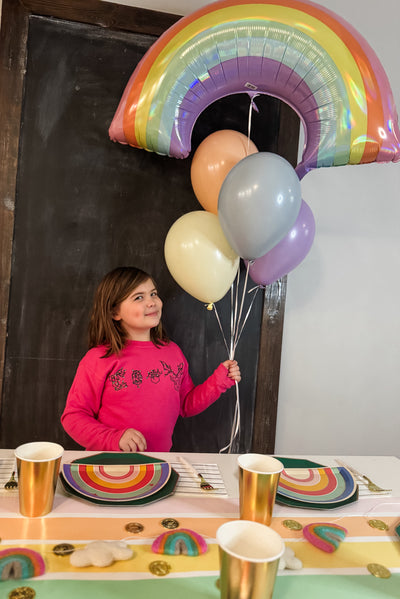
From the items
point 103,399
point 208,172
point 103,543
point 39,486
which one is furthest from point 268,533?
point 208,172

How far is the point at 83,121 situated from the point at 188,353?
0.98 metres

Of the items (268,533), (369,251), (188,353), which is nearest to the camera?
(268,533)

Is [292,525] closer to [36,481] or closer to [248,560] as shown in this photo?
[248,560]

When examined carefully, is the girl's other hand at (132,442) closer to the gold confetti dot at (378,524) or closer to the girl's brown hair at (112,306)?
the girl's brown hair at (112,306)

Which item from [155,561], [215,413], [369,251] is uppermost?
[369,251]

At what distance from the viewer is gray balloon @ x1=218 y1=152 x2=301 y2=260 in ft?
3.76

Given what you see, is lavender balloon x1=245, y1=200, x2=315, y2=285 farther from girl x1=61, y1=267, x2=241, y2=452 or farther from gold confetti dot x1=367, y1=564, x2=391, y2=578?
gold confetti dot x1=367, y1=564, x2=391, y2=578

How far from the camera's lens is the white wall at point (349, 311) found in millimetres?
1951

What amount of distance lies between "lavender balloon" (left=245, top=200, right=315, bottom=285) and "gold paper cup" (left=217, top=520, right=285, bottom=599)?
98 cm

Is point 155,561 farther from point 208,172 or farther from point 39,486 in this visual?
point 208,172

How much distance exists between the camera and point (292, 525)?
0.78m

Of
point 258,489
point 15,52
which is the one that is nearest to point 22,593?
point 258,489

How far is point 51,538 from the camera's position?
682 mm

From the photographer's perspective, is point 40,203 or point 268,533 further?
point 40,203
